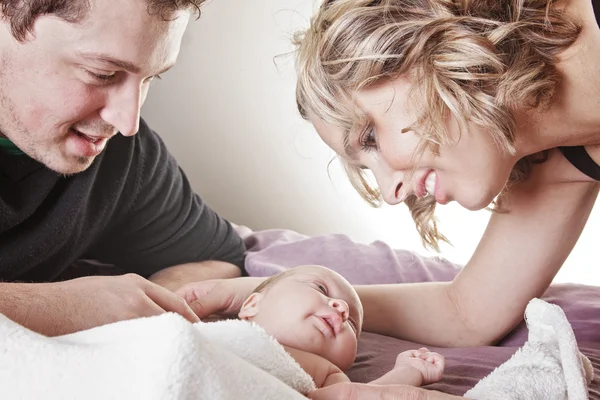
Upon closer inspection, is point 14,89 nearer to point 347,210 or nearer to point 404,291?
point 404,291

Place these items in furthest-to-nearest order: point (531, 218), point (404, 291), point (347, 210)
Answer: point (347, 210) → point (404, 291) → point (531, 218)

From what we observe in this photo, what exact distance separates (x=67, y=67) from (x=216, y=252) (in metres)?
0.85

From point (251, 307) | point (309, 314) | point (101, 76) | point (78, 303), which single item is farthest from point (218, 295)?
point (101, 76)

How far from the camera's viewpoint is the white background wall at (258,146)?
3229mm

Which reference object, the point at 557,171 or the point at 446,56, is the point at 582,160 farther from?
the point at 446,56

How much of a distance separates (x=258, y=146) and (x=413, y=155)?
6.59 ft

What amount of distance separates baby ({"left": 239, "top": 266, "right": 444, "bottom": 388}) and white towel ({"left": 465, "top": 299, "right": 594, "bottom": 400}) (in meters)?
0.12

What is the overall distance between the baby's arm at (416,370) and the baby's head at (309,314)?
12cm

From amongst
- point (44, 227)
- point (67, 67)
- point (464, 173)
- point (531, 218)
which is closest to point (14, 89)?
point (67, 67)

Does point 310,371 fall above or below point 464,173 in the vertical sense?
below

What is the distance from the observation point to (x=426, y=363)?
1.40 meters

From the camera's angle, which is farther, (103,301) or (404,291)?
(404,291)

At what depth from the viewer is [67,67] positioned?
5.12 ft

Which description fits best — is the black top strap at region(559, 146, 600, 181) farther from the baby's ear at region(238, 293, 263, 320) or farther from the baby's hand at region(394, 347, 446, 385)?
the baby's ear at region(238, 293, 263, 320)
